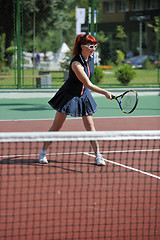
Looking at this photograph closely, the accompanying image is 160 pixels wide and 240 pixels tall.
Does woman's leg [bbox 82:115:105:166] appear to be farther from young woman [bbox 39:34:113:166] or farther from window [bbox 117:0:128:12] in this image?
window [bbox 117:0:128:12]

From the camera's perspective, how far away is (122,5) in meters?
Result: 50.6

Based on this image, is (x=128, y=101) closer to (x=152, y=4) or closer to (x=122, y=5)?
(x=152, y=4)

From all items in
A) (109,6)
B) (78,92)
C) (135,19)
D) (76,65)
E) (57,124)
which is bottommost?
(57,124)

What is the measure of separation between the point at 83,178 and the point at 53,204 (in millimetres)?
1093

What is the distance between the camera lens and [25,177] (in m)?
5.83

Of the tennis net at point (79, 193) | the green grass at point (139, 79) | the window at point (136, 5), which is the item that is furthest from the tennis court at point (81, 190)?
the window at point (136, 5)

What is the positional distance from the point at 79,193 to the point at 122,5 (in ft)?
155

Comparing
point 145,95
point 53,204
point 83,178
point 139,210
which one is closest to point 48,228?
point 53,204

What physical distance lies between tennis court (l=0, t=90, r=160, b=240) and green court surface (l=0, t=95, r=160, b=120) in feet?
12.1

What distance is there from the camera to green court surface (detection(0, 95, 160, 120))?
11.9 meters

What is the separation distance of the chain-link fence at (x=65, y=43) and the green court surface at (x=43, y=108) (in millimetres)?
1229

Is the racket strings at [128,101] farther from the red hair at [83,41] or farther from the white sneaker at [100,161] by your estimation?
the red hair at [83,41]

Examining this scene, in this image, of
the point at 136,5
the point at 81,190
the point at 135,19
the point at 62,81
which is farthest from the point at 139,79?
the point at 136,5

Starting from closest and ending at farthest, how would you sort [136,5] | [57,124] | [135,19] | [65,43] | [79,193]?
1. [79,193]
2. [57,124]
3. [65,43]
4. [135,19]
5. [136,5]
